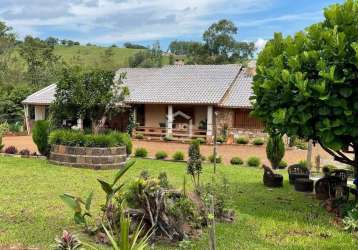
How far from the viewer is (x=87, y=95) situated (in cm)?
1525

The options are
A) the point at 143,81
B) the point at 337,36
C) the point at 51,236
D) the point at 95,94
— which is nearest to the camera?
the point at 51,236

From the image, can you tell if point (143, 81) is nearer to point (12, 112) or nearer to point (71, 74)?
point (12, 112)

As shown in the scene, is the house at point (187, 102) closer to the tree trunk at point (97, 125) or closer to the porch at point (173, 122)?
the porch at point (173, 122)

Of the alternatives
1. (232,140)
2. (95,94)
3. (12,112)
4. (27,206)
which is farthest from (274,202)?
(12,112)

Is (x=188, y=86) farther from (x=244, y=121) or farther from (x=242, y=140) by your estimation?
(x=242, y=140)

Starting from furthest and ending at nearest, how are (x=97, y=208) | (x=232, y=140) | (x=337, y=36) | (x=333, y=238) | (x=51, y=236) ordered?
(x=232, y=140) → (x=97, y=208) → (x=337, y=36) → (x=333, y=238) → (x=51, y=236)

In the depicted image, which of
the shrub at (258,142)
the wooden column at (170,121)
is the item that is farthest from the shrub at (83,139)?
the wooden column at (170,121)

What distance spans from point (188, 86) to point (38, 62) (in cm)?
2104

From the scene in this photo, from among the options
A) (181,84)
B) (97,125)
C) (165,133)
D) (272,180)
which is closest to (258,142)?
(165,133)

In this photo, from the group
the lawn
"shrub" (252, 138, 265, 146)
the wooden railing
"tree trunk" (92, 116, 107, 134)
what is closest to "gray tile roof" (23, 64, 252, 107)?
the wooden railing

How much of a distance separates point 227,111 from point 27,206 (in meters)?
21.6

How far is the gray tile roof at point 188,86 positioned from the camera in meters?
29.0

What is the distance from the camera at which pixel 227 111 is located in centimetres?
2927

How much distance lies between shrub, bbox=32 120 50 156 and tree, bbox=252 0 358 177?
34.8 feet
